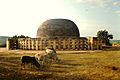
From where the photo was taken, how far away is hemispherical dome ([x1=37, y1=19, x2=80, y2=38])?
55.7 m

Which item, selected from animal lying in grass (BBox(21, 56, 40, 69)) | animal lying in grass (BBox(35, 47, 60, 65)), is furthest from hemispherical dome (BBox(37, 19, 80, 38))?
animal lying in grass (BBox(21, 56, 40, 69))

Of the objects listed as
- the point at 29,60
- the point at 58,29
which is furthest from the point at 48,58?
the point at 58,29

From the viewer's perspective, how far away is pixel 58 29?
5591cm

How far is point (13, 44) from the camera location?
55.1 meters

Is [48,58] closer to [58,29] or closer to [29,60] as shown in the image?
[29,60]

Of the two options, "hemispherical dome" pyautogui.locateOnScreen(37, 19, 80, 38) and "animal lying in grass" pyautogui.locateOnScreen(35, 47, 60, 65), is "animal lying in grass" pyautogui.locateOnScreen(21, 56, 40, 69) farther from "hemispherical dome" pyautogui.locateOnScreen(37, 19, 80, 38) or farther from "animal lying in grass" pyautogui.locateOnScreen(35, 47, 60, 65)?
"hemispherical dome" pyautogui.locateOnScreen(37, 19, 80, 38)

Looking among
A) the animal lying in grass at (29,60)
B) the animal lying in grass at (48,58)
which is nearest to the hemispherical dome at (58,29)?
the animal lying in grass at (48,58)

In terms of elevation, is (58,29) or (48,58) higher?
(58,29)

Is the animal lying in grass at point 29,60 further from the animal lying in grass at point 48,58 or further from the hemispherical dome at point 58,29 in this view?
the hemispherical dome at point 58,29

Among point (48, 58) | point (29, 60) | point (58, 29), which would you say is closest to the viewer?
point (29, 60)

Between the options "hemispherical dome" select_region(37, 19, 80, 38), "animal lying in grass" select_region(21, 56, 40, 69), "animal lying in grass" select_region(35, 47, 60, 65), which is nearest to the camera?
"animal lying in grass" select_region(21, 56, 40, 69)

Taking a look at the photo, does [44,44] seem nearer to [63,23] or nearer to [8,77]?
[63,23]

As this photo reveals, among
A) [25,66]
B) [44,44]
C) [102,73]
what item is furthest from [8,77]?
[44,44]

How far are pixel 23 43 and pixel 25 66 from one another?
106 feet
